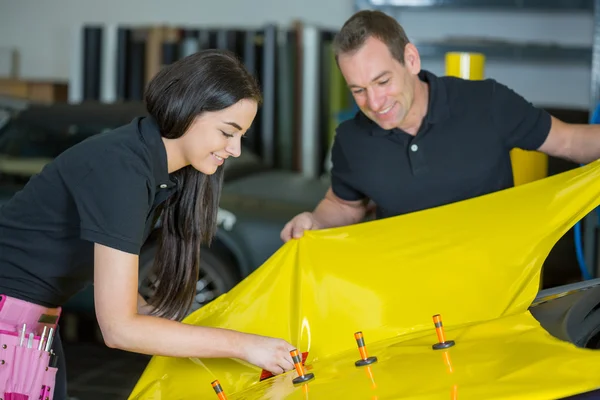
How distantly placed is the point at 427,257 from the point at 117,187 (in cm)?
90

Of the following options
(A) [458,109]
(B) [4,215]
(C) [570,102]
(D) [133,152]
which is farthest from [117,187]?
(C) [570,102]

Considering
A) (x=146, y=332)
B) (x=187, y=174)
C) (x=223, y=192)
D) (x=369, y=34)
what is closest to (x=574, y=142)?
(x=369, y=34)

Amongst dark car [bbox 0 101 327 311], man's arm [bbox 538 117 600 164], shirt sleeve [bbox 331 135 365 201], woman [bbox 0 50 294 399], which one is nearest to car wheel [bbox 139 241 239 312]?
dark car [bbox 0 101 327 311]

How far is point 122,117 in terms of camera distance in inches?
203

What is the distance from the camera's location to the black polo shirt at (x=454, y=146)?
2.56m

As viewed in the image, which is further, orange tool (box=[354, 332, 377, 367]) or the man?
the man

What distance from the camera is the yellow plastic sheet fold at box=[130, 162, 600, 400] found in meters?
1.97

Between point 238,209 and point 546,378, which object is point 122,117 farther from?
point 546,378

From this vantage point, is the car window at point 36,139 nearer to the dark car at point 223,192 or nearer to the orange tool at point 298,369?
→ the dark car at point 223,192

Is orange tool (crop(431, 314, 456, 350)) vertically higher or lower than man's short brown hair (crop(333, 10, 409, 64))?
lower

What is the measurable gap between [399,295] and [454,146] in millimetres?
506

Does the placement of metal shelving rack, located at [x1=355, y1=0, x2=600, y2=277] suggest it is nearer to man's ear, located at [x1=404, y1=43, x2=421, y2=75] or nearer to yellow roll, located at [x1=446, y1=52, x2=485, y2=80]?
yellow roll, located at [x1=446, y1=52, x2=485, y2=80]

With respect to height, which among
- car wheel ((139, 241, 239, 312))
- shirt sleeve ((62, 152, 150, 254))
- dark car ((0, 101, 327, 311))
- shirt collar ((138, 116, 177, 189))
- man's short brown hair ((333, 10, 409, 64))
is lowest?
car wheel ((139, 241, 239, 312))

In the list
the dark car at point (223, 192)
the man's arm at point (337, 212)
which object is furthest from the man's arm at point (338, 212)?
the dark car at point (223, 192)
